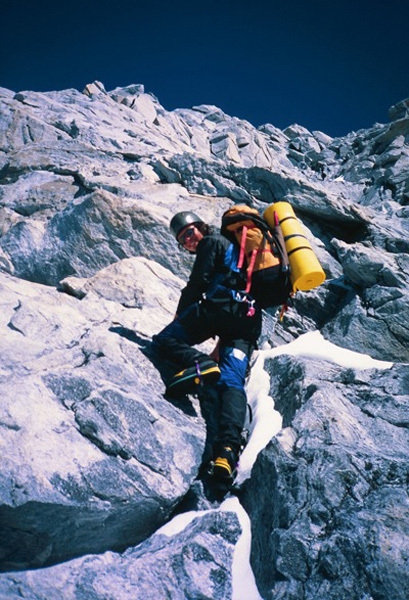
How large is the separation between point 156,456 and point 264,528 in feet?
5.19

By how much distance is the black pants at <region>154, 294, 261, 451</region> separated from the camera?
5.46m

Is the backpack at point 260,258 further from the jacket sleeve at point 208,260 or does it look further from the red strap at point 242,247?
the jacket sleeve at point 208,260

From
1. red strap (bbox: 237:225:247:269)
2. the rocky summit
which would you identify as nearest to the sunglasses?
red strap (bbox: 237:225:247:269)

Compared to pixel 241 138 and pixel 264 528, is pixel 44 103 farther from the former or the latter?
pixel 264 528

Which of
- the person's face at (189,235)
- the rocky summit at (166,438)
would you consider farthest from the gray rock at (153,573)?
the person's face at (189,235)

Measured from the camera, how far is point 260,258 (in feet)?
20.0

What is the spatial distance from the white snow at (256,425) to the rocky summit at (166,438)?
0.08 feet

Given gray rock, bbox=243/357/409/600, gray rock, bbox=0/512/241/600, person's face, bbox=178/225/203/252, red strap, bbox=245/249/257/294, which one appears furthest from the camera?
person's face, bbox=178/225/203/252

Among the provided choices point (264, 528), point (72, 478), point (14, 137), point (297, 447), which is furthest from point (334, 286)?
point (14, 137)

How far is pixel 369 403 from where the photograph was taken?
545 cm

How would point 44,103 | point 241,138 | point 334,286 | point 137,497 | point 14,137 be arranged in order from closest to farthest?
point 137,497 < point 334,286 < point 14,137 < point 44,103 < point 241,138

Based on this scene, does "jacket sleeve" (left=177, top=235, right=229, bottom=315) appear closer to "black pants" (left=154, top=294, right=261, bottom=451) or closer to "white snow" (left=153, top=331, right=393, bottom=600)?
"black pants" (left=154, top=294, right=261, bottom=451)

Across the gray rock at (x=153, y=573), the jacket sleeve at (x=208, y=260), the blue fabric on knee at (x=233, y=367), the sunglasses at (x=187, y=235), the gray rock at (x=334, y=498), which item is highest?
the sunglasses at (x=187, y=235)

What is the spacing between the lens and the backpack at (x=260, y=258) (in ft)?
19.8
